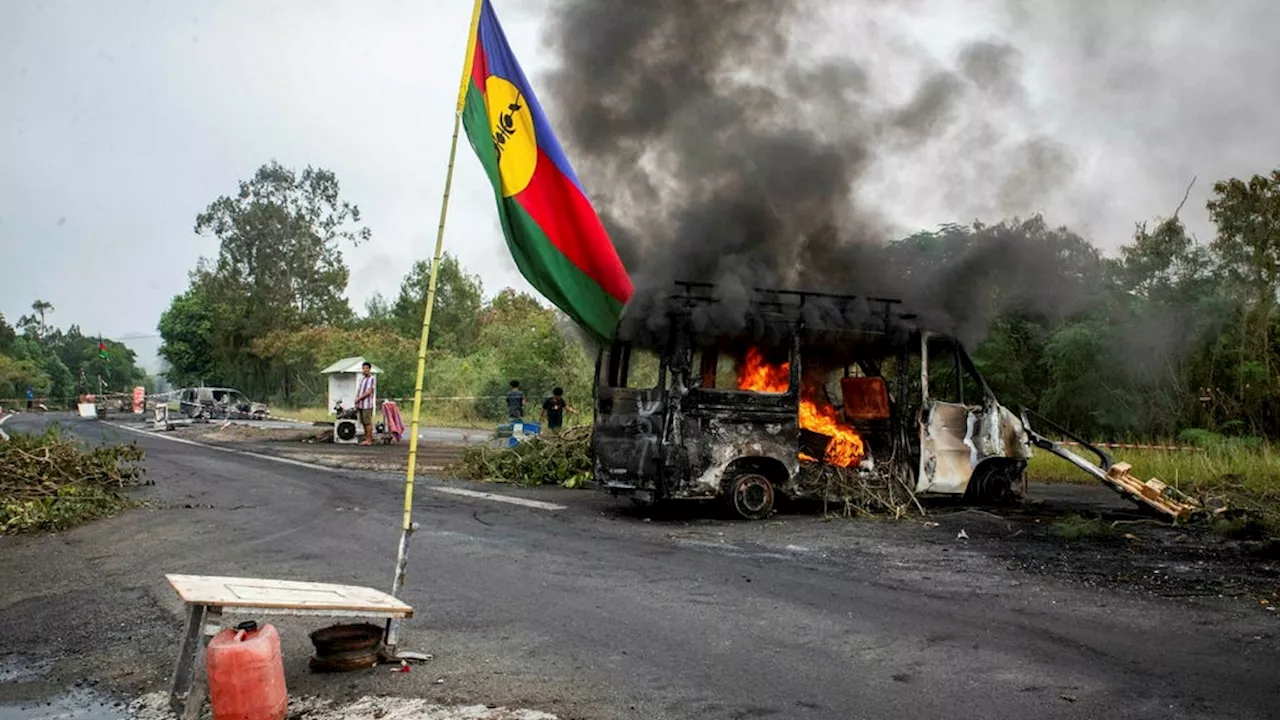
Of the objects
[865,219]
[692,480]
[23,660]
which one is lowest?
[23,660]

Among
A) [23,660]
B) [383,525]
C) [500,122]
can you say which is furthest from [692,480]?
[23,660]

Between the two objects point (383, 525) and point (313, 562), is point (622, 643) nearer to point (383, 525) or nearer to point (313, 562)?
point (313, 562)

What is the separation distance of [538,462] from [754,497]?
521 centimetres

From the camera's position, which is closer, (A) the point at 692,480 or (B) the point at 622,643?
(B) the point at 622,643

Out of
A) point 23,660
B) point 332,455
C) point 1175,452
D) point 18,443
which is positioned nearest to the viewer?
point 23,660

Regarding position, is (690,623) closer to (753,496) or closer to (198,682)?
(198,682)

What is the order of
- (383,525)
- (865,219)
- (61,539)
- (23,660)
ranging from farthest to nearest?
(865,219) < (383,525) < (61,539) < (23,660)

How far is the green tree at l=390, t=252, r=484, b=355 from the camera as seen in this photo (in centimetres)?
5178

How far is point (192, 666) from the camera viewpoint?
13.1 feet

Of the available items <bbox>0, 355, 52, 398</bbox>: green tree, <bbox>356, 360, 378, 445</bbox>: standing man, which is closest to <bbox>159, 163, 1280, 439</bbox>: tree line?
<bbox>356, 360, 378, 445</bbox>: standing man

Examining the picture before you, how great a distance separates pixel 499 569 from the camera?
7215mm

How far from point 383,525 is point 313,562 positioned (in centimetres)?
203

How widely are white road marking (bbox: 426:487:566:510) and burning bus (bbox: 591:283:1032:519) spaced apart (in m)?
1.30

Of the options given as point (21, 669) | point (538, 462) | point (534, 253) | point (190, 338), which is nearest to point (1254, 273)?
point (538, 462)
